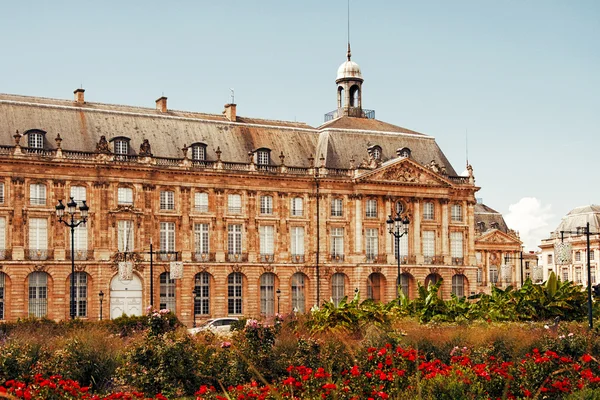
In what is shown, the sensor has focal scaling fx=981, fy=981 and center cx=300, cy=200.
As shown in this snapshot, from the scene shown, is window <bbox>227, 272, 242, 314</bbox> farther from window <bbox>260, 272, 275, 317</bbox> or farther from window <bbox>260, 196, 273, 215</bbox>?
window <bbox>260, 196, 273, 215</bbox>

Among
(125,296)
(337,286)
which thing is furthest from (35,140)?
(337,286)

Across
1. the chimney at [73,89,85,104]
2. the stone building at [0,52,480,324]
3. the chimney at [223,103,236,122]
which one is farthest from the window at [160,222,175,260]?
the chimney at [73,89,85,104]

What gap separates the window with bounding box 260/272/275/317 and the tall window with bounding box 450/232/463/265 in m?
12.8

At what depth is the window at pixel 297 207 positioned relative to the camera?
59.9m

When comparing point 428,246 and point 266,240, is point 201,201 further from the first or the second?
point 428,246

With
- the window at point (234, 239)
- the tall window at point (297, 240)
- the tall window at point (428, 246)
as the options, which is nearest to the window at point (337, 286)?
the tall window at point (297, 240)

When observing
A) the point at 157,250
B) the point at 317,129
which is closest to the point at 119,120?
the point at 157,250

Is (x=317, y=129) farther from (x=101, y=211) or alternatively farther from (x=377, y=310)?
(x=377, y=310)

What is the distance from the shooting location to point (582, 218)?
339ft

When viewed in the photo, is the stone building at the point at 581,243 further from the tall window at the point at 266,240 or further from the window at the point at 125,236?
the window at the point at 125,236

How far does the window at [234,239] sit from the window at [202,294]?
2090 millimetres

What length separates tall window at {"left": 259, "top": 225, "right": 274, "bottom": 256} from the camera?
58938mm

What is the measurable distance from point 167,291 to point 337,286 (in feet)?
35.8

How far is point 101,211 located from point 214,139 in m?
8.91
